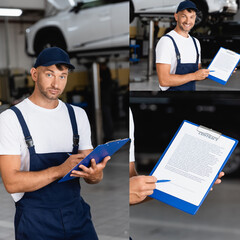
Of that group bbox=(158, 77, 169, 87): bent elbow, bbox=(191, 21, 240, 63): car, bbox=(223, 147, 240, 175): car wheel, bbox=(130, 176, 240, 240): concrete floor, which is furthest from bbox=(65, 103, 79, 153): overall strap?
bbox=(223, 147, 240, 175): car wheel

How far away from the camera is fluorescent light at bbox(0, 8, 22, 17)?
1.01 m

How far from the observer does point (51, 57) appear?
1.02 metres

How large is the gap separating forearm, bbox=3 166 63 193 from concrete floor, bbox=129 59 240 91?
17.0 inches

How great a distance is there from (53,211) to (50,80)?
0.35m

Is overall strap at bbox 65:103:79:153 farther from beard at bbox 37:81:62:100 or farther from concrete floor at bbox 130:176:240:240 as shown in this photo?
concrete floor at bbox 130:176:240:240

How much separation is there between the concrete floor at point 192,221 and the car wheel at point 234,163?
0.35 meters

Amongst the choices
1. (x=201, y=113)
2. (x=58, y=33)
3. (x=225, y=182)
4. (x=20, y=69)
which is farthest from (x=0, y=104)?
(x=225, y=182)

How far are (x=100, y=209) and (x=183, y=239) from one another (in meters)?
2.85

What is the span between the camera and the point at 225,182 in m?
5.96

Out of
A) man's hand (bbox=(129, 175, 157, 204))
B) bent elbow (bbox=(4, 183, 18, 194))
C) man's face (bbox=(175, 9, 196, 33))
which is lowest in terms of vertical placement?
man's hand (bbox=(129, 175, 157, 204))

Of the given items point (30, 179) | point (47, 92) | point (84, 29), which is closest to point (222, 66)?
point (84, 29)

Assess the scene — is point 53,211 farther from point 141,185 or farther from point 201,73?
point 201,73

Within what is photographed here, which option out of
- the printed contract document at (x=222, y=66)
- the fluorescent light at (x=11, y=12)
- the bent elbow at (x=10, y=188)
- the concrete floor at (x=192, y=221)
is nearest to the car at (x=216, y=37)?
the printed contract document at (x=222, y=66)

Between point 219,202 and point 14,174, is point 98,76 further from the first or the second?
point 219,202
